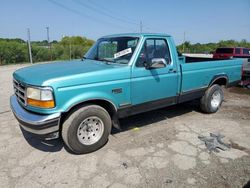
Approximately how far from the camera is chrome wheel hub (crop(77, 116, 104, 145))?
3.69 metres

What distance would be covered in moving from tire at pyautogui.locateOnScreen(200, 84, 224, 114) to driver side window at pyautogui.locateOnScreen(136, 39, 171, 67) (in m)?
1.75

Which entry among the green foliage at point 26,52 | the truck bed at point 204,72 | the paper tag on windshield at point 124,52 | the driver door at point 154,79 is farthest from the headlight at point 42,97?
the green foliage at point 26,52

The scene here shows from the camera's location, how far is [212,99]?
19.6ft

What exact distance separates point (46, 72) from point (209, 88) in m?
4.09

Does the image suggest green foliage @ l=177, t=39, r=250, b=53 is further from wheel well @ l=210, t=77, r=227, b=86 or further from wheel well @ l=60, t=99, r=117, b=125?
wheel well @ l=60, t=99, r=117, b=125

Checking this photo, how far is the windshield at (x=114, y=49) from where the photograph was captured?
4.17m

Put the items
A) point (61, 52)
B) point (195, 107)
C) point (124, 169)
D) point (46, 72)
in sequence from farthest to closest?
point (61, 52)
point (195, 107)
point (46, 72)
point (124, 169)

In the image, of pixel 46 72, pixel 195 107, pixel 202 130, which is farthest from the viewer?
pixel 195 107

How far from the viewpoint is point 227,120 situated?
5527mm

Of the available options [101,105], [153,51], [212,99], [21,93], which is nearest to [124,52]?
[153,51]

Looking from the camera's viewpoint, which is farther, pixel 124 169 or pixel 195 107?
pixel 195 107

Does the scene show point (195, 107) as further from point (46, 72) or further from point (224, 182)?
point (46, 72)

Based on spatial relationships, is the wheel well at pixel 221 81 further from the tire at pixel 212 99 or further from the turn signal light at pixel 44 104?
the turn signal light at pixel 44 104

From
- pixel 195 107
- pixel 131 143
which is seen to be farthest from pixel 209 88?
pixel 131 143
